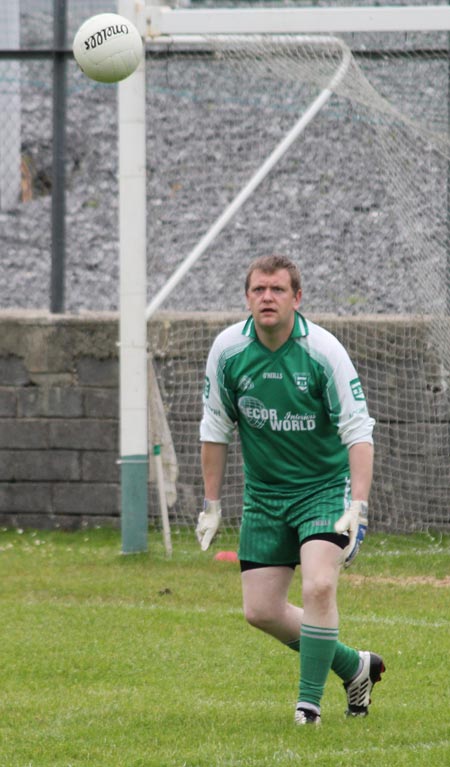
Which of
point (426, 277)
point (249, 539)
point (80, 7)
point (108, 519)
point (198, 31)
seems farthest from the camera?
point (80, 7)

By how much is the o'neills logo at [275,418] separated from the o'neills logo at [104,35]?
11.2ft

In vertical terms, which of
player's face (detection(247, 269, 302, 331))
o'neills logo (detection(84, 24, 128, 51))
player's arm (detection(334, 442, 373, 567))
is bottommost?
player's arm (detection(334, 442, 373, 567))

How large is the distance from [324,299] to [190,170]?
6.74 feet

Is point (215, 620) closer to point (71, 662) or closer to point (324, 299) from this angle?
point (71, 662)

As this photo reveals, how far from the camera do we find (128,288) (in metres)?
10.5

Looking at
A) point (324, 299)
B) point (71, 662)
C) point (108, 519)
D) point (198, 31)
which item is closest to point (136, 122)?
point (198, 31)

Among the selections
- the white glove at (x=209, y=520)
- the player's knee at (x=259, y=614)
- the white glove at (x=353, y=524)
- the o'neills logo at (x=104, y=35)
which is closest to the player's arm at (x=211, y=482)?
the white glove at (x=209, y=520)

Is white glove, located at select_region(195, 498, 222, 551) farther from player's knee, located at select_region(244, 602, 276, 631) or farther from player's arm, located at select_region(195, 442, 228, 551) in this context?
player's knee, located at select_region(244, 602, 276, 631)

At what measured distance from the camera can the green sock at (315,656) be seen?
5.71 metres

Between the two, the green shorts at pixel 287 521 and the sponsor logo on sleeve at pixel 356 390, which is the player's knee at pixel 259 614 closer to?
the green shorts at pixel 287 521

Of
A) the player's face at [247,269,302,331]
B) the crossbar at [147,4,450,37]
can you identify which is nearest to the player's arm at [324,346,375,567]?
the player's face at [247,269,302,331]

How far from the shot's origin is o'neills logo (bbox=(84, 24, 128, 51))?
8.48 meters

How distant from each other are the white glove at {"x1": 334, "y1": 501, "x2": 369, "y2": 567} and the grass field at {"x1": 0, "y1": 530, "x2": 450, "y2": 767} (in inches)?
29.9

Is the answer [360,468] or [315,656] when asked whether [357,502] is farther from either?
[315,656]
